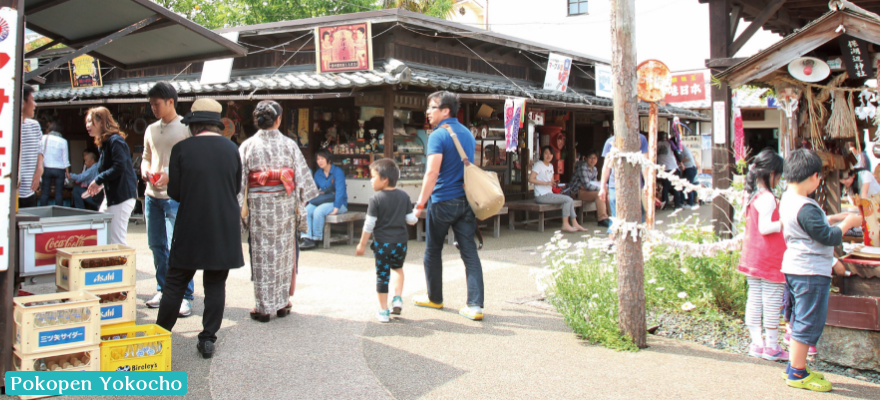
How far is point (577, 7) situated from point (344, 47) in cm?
1792

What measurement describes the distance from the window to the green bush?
2172 cm

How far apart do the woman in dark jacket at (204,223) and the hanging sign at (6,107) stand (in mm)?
997

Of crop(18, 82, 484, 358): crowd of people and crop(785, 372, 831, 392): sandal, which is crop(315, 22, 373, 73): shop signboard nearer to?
crop(18, 82, 484, 358): crowd of people

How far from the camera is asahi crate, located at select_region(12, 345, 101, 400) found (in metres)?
3.67

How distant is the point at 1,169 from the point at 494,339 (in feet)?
11.2

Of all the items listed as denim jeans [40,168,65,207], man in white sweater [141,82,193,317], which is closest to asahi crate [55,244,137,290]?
man in white sweater [141,82,193,317]

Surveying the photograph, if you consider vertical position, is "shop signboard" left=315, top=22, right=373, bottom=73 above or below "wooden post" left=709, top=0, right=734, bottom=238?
above

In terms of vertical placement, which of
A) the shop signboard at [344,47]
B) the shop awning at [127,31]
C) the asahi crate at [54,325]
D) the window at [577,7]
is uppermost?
the window at [577,7]

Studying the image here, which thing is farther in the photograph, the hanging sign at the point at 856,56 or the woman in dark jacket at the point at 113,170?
the woman in dark jacket at the point at 113,170

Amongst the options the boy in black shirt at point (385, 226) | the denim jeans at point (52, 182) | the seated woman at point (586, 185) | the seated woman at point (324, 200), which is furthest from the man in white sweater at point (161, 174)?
the seated woman at point (586, 185)

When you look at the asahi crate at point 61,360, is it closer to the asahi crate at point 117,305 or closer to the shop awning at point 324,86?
the asahi crate at point 117,305

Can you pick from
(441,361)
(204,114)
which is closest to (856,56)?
(441,361)

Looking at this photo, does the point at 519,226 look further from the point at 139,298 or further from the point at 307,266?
the point at 139,298

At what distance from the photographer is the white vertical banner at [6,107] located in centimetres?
352
